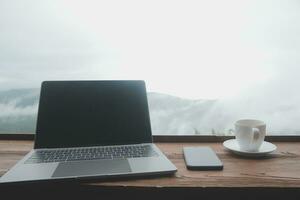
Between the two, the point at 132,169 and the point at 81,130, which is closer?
the point at 132,169

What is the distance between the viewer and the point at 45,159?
866 mm

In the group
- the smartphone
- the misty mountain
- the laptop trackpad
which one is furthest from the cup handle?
the laptop trackpad

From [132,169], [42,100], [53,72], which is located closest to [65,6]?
[53,72]

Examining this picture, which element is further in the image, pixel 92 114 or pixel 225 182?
pixel 92 114

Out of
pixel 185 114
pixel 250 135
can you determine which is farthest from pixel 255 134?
pixel 185 114

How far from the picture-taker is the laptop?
884 millimetres

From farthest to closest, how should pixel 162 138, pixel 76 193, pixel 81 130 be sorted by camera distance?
pixel 162 138, pixel 81 130, pixel 76 193

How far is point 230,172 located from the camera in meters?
0.83

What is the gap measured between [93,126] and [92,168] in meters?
0.22

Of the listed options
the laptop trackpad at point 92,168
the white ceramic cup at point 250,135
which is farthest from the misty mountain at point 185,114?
the laptop trackpad at point 92,168

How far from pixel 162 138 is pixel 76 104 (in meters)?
0.34

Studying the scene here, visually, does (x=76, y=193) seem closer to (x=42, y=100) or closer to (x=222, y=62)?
(x=42, y=100)

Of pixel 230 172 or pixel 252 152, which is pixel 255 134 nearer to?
pixel 252 152

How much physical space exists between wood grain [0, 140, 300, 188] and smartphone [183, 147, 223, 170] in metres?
0.02
